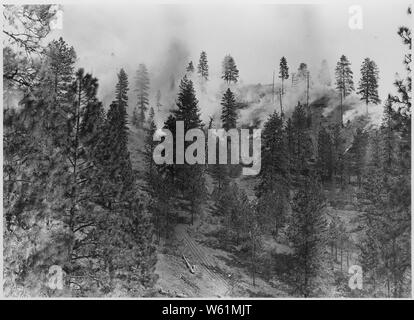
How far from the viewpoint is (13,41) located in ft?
37.2

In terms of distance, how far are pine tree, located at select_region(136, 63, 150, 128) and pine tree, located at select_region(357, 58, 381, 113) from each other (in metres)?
4.40

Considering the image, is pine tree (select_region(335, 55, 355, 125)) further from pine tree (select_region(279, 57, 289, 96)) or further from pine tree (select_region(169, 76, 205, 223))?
pine tree (select_region(169, 76, 205, 223))

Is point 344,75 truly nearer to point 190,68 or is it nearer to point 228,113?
point 228,113

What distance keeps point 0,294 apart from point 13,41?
16.8ft

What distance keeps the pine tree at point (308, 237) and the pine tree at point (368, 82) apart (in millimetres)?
2081

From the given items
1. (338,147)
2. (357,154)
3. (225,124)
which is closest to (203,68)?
(225,124)

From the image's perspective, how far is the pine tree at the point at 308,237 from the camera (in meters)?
11.7

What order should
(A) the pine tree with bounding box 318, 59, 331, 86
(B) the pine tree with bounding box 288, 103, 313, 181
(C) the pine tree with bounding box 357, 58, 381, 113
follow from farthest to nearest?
(B) the pine tree with bounding box 288, 103, 313, 181
(A) the pine tree with bounding box 318, 59, 331, 86
(C) the pine tree with bounding box 357, 58, 381, 113

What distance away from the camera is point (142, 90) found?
1193 centimetres

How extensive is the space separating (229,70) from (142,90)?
1866 millimetres

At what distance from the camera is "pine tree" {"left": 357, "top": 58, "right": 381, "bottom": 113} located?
1163 cm

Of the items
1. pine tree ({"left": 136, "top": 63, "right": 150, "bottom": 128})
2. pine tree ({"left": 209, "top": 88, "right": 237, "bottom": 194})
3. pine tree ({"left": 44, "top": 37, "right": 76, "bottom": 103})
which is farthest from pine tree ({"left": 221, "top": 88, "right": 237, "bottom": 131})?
pine tree ({"left": 44, "top": 37, "right": 76, "bottom": 103})

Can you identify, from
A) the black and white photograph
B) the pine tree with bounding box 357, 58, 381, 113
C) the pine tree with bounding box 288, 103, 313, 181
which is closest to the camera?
the black and white photograph

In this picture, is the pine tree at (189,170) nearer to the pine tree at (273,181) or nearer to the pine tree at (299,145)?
the pine tree at (273,181)
